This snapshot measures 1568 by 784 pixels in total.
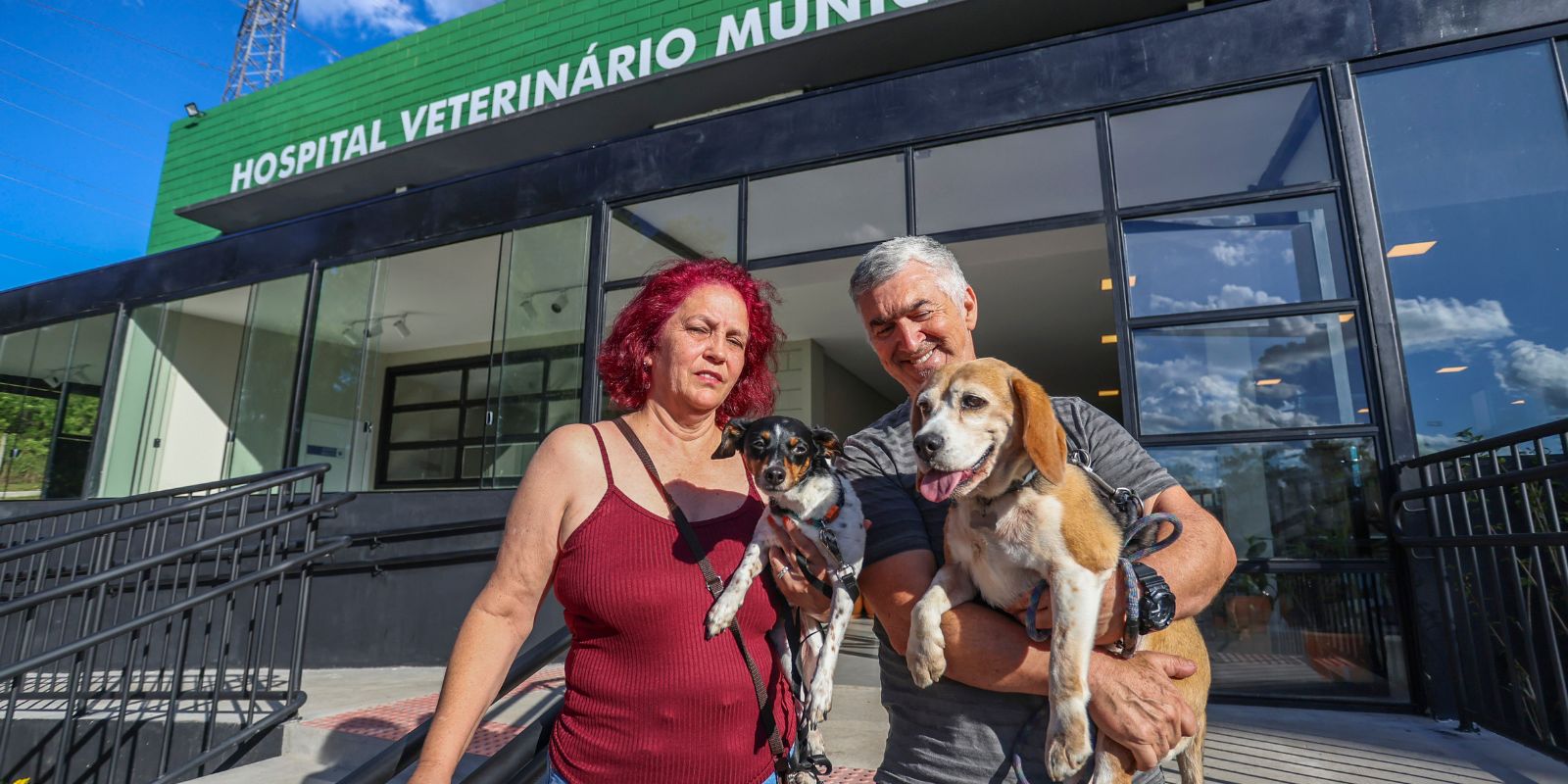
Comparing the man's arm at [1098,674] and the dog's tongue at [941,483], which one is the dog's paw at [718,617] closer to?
the man's arm at [1098,674]

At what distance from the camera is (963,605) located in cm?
132

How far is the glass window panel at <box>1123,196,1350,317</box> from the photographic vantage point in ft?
15.2

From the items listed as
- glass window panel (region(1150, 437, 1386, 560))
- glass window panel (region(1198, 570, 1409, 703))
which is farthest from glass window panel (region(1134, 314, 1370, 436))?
glass window panel (region(1198, 570, 1409, 703))

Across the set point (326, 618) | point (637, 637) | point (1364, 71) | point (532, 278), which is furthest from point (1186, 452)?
point (326, 618)

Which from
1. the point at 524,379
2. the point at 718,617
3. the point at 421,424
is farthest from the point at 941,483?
the point at 421,424

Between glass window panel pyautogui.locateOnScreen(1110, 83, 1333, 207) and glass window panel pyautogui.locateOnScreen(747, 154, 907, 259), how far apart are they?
171 centimetres

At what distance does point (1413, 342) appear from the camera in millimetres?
4367

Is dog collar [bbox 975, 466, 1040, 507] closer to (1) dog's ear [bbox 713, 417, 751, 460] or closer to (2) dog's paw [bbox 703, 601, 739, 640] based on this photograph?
(2) dog's paw [bbox 703, 601, 739, 640]

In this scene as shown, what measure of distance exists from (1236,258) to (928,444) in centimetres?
460

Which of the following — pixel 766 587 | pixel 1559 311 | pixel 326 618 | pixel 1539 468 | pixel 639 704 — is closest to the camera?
pixel 639 704

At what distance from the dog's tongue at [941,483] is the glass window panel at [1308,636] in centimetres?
395

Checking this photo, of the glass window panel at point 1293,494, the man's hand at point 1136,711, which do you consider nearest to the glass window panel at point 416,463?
the glass window panel at point 1293,494

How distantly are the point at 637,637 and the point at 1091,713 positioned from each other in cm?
86

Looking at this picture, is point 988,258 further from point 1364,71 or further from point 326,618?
point 326,618
